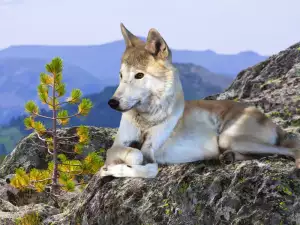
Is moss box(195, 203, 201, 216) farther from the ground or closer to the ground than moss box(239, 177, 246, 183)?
closer to the ground

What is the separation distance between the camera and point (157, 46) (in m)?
6.99

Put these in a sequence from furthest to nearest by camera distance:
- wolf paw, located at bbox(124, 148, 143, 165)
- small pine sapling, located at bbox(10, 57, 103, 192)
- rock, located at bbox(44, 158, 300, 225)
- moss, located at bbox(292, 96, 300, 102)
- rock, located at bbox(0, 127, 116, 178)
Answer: rock, located at bbox(0, 127, 116, 178) < small pine sapling, located at bbox(10, 57, 103, 192) < moss, located at bbox(292, 96, 300, 102) < wolf paw, located at bbox(124, 148, 143, 165) < rock, located at bbox(44, 158, 300, 225)

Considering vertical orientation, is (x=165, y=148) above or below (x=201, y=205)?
above

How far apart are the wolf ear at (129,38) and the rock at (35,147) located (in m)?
7.69

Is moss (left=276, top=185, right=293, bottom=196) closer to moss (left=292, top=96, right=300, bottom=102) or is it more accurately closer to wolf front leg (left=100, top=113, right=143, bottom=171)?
wolf front leg (left=100, top=113, right=143, bottom=171)

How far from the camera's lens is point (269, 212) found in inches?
251

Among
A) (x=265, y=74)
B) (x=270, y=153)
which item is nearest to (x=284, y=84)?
(x=265, y=74)

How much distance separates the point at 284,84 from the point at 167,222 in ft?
18.5

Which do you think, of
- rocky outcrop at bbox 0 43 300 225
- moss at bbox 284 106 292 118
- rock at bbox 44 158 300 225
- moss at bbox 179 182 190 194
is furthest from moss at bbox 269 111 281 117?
moss at bbox 179 182 190 194

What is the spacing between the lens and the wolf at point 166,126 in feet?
22.6

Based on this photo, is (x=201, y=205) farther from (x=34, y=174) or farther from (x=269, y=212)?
(x=34, y=174)

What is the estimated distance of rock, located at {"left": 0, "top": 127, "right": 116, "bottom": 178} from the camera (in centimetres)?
1495

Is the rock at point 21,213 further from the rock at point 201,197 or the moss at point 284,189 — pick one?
the moss at point 284,189

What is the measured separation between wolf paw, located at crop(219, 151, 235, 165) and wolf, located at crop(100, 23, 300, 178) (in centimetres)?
1
